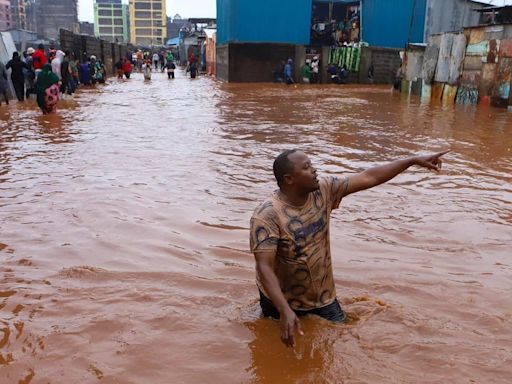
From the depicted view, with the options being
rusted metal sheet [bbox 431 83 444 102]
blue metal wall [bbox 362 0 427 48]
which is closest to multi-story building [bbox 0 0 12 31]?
A: blue metal wall [bbox 362 0 427 48]

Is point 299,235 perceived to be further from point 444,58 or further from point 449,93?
point 444,58

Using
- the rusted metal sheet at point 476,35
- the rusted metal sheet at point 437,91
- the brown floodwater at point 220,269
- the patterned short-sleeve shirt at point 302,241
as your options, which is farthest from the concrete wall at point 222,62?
the patterned short-sleeve shirt at point 302,241

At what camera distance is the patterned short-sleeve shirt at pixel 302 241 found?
2926mm

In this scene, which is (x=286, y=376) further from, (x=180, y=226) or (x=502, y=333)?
(x=180, y=226)

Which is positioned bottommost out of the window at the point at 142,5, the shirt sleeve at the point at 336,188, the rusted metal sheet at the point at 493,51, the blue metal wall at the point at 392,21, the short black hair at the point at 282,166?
the shirt sleeve at the point at 336,188

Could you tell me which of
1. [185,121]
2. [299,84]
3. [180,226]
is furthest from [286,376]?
[299,84]

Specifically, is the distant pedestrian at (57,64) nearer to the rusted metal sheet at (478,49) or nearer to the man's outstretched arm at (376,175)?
the rusted metal sheet at (478,49)

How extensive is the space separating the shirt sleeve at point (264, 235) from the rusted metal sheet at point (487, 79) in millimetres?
15442

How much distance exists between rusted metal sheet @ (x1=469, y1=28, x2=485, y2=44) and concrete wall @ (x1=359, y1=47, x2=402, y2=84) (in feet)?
47.3

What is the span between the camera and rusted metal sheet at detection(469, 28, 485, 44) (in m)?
16.8

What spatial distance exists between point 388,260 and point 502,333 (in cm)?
132

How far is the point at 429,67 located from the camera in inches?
783

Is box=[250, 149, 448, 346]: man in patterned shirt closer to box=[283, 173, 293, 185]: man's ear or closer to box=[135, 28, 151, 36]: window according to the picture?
box=[283, 173, 293, 185]: man's ear

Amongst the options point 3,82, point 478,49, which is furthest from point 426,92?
point 3,82
